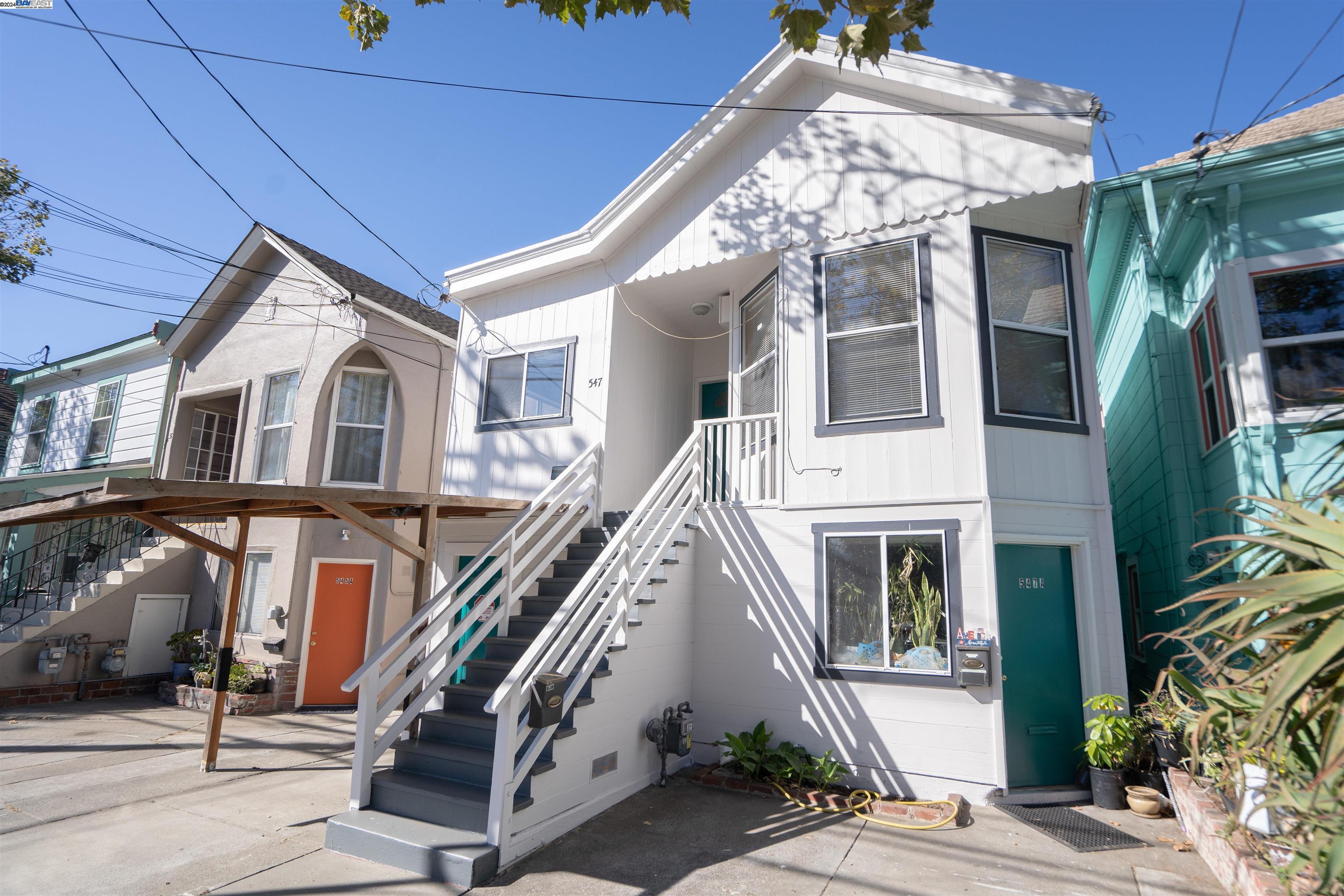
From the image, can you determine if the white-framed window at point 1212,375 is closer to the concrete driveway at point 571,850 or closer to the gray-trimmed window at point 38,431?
the concrete driveway at point 571,850

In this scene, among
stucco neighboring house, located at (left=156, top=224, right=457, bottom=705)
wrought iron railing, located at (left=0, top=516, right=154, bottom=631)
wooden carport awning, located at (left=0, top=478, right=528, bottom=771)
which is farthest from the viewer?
wrought iron railing, located at (left=0, top=516, right=154, bottom=631)

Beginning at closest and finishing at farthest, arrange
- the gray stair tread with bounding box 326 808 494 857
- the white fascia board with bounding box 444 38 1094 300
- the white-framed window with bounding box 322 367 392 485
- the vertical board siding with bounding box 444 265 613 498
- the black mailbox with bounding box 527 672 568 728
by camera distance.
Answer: the gray stair tread with bounding box 326 808 494 857
the black mailbox with bounding box 527 672 568 728
the white fascia board with bounding box 444 38 1094 300
the vertical board siding with bounding box 444 265 613 498
the white-framed window with bounding box 322 367 392 485

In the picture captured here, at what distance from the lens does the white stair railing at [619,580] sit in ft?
14.8

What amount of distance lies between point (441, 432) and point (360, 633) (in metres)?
3.58

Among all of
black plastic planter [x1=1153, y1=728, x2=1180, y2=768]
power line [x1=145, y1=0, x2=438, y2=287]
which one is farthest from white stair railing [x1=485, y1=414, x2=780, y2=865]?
power line [x1=145, y1=0, x2=438, y2=287]

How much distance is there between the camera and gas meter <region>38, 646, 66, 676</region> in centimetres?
1059

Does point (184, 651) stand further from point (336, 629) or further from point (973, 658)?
point (973, 658)

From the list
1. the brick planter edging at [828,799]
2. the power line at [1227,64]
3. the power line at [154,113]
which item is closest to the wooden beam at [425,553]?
the brick planter edging at [828,799]

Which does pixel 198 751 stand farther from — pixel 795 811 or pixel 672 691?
pixel 795 811

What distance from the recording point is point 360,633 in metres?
10.9

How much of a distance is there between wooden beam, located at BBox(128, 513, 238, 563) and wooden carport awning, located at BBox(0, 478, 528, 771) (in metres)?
0.01

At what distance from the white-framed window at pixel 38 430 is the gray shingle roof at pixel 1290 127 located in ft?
72.3

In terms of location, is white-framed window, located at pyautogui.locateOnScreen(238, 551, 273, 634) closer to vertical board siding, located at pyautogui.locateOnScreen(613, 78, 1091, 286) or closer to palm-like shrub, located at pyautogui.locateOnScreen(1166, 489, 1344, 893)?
vertical board siding, located at pyautogui.locateOnScreen(613, 78, 1091, 286)

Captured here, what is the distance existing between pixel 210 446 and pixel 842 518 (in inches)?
512
